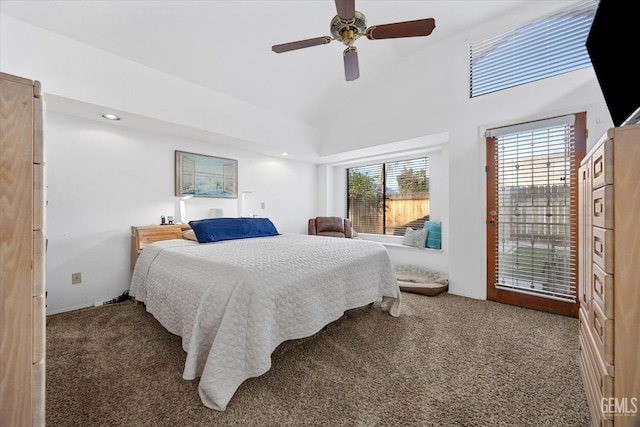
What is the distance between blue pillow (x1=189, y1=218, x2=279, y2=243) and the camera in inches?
108

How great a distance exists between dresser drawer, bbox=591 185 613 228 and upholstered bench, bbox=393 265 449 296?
2.14m

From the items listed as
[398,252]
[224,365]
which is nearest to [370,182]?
[398,252]

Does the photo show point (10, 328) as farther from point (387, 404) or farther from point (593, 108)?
point (593, 108)

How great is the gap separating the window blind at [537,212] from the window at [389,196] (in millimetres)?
1523

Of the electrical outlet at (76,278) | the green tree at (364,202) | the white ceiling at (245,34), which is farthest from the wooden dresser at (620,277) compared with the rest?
the electrical outlet at (76,278)

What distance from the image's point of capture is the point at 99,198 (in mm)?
2914

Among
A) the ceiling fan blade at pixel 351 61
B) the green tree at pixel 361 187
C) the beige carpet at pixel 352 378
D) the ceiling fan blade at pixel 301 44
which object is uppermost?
the ceiling fan blade at pixel 301 44

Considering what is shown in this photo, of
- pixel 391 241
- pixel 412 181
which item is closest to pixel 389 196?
pixel 412 181

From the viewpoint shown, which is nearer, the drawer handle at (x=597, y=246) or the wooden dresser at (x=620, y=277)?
the wooden dresser at (x=620, y=277)

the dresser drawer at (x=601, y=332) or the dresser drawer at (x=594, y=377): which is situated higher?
the dresser drawer at (x=601, y=332)

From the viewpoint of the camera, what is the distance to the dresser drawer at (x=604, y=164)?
1.00 m

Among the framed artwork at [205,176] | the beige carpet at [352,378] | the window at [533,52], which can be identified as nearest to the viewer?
the beige carpet at [352,378]

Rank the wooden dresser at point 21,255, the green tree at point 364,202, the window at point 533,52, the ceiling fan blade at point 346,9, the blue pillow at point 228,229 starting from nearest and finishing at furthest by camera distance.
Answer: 1. the wooden dresser at point 21,255
2. the ceiling fan blade at point 346,9
3. the window at point 533,52
4. the blue pillow at point 228,229
5. the green tree at point 364,202

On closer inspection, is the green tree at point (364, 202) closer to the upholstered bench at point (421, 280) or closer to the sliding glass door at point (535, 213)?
the upholstered bench at point (421, 280)
